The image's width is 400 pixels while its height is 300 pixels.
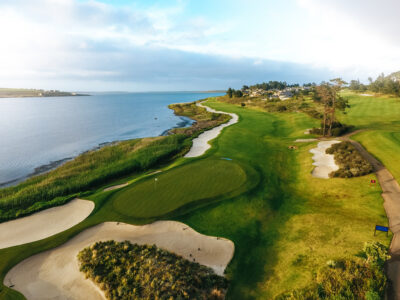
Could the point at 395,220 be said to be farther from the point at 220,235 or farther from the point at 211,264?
the point at 211,264

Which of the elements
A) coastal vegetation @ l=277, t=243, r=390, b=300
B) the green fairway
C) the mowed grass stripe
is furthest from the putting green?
the green fairway

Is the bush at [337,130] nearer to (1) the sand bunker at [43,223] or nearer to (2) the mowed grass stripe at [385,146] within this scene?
(2) the mowed grass stripe at [385,146]

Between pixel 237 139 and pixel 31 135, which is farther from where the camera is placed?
pixel 31 135

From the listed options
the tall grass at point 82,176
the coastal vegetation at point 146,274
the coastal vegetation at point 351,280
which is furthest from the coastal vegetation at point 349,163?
the tall grass at point 82,176

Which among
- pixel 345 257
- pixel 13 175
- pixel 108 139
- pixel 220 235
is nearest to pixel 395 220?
pixel 345 257

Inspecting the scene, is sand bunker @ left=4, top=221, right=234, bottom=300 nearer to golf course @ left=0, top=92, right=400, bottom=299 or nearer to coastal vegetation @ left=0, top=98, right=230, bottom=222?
golf course @ left=0, top=92, right=400, bottom=299

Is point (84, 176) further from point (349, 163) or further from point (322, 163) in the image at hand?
point (349, 163)
